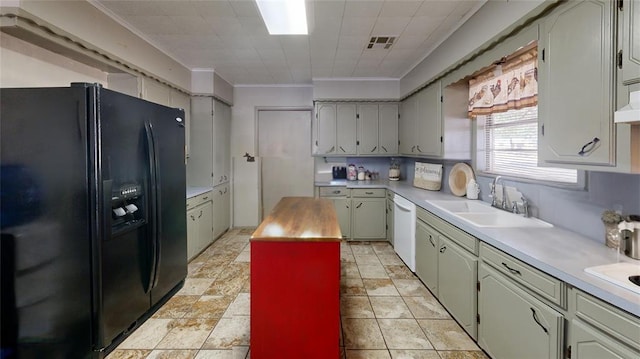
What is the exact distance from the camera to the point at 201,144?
15.0 feet

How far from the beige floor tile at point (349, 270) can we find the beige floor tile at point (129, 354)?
2031mm

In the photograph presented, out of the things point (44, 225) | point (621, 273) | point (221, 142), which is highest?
point (221, 142)

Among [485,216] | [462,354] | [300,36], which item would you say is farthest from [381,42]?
[462,354]

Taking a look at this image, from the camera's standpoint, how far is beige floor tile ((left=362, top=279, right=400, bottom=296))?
3.04 meters

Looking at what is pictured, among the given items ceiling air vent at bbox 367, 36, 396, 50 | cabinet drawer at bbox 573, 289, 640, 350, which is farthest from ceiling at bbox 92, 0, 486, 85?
cabinet drawer at bbox 573, 289, 640, 350

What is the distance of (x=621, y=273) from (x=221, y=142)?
15.6 feet

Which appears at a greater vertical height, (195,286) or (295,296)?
(295,296)

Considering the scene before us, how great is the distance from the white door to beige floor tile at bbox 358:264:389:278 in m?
2.16

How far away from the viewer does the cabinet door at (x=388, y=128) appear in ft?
16.6

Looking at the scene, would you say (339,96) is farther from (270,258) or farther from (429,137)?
(270,258)

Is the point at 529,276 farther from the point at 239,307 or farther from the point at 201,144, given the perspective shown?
the point at 201,144

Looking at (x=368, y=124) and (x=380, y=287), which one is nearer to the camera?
(x=380, y=287)

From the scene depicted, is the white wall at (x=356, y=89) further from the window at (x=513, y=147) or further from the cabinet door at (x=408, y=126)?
the window at (x=513, y=147)

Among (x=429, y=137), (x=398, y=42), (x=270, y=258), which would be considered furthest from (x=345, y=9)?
(x=270, y=258)
